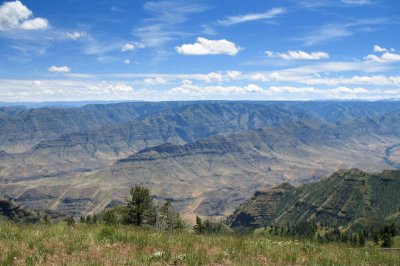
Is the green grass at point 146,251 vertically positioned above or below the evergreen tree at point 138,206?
above

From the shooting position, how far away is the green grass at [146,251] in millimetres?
13480

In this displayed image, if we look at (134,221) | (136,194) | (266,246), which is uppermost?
(266,246)

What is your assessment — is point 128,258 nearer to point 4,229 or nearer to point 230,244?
point 230,244

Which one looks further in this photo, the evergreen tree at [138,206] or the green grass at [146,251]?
the evergreen tree at [138,206]

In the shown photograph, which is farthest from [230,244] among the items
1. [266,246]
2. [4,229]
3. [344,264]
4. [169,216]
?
[169,216]

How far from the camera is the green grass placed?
1348 centimetres

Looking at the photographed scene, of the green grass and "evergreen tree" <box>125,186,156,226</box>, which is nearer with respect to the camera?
the green grass

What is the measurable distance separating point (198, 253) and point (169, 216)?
9800cm

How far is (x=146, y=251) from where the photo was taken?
15.1m

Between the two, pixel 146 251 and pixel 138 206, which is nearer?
pixel 146 251

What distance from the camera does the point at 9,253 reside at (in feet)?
43.6

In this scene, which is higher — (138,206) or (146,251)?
(146,251)

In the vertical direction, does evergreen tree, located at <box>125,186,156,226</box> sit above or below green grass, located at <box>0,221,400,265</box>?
below

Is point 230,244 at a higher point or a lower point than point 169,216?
higher
